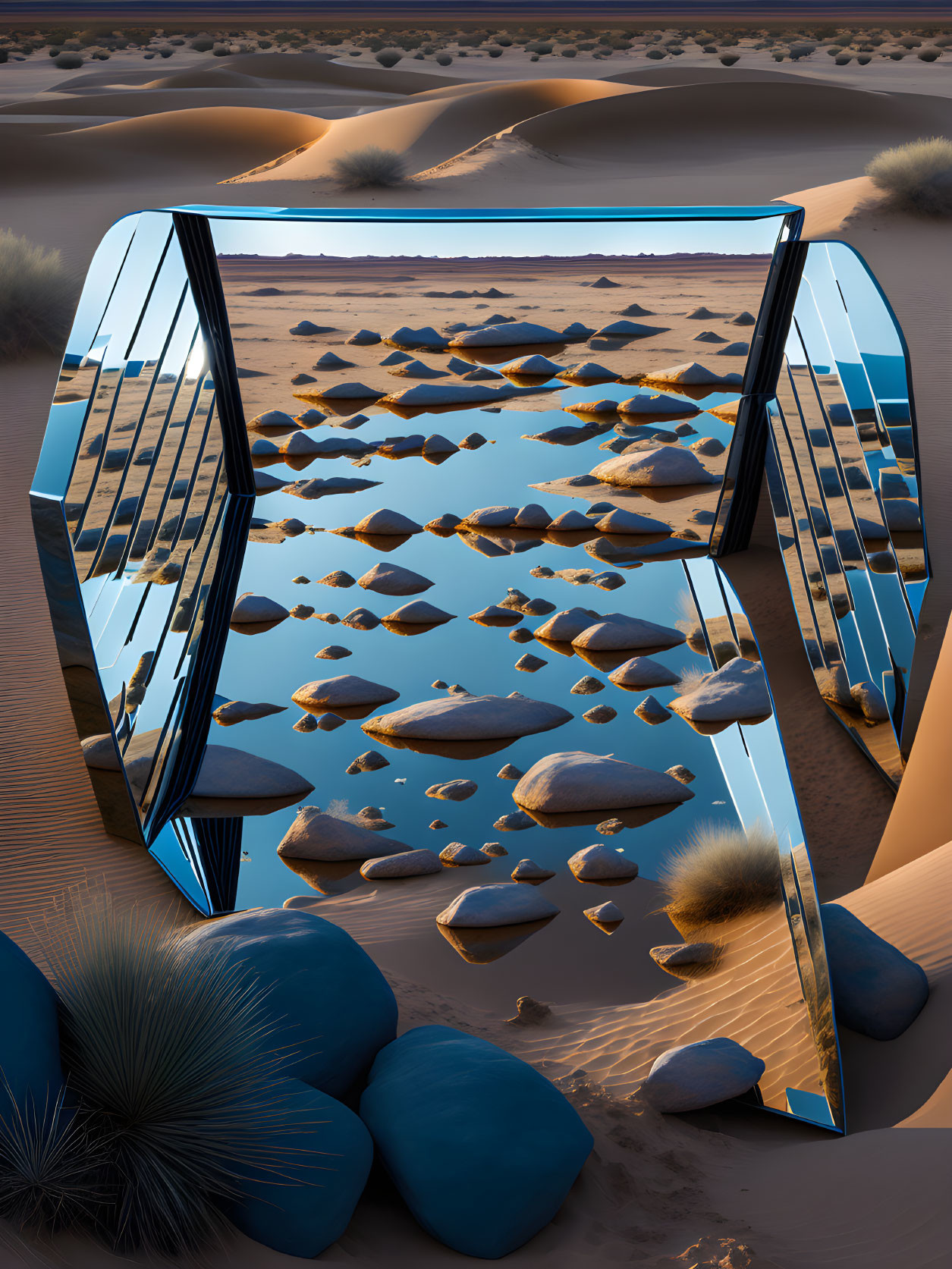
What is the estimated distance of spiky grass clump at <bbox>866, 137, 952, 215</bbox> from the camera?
12.9 meters

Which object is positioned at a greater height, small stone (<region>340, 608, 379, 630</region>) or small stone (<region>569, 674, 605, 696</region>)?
small stone (<region>340, 608, 379, 630</region>)

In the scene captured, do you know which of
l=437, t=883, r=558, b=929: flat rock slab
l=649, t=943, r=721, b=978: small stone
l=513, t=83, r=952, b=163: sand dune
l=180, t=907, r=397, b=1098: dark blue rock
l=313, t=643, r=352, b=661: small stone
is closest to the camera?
l=180, t=907, r=397, b=1098: dark blue rock

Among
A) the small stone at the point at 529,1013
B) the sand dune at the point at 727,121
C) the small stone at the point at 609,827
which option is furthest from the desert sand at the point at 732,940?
the sand dune at the point at 727,121

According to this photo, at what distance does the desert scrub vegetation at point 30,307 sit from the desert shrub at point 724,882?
8.42m

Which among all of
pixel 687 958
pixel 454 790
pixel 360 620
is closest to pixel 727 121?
pixel 360 620

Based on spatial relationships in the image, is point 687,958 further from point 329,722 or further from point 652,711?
point 329,722

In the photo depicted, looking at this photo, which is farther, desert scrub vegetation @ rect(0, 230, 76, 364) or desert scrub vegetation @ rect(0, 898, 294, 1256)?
desert scrub vegetation @ rect(0, 230, 76, 364)

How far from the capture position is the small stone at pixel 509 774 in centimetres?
410

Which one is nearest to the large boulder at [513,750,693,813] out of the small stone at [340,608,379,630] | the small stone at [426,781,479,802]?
the small stone at [426,781,479,802]

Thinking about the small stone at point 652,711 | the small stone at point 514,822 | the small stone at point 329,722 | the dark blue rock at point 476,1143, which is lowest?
the small stone at point 652,711

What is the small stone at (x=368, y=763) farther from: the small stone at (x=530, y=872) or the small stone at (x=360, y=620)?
the small stone at (x=360, y=620)

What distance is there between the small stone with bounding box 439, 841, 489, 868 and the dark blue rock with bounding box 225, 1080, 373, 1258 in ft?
5.25

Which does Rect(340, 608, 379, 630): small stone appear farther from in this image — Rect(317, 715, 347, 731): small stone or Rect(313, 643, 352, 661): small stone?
Rect(317, 715, 347, 731): small stone

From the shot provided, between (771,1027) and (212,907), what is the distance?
5.99 ft
